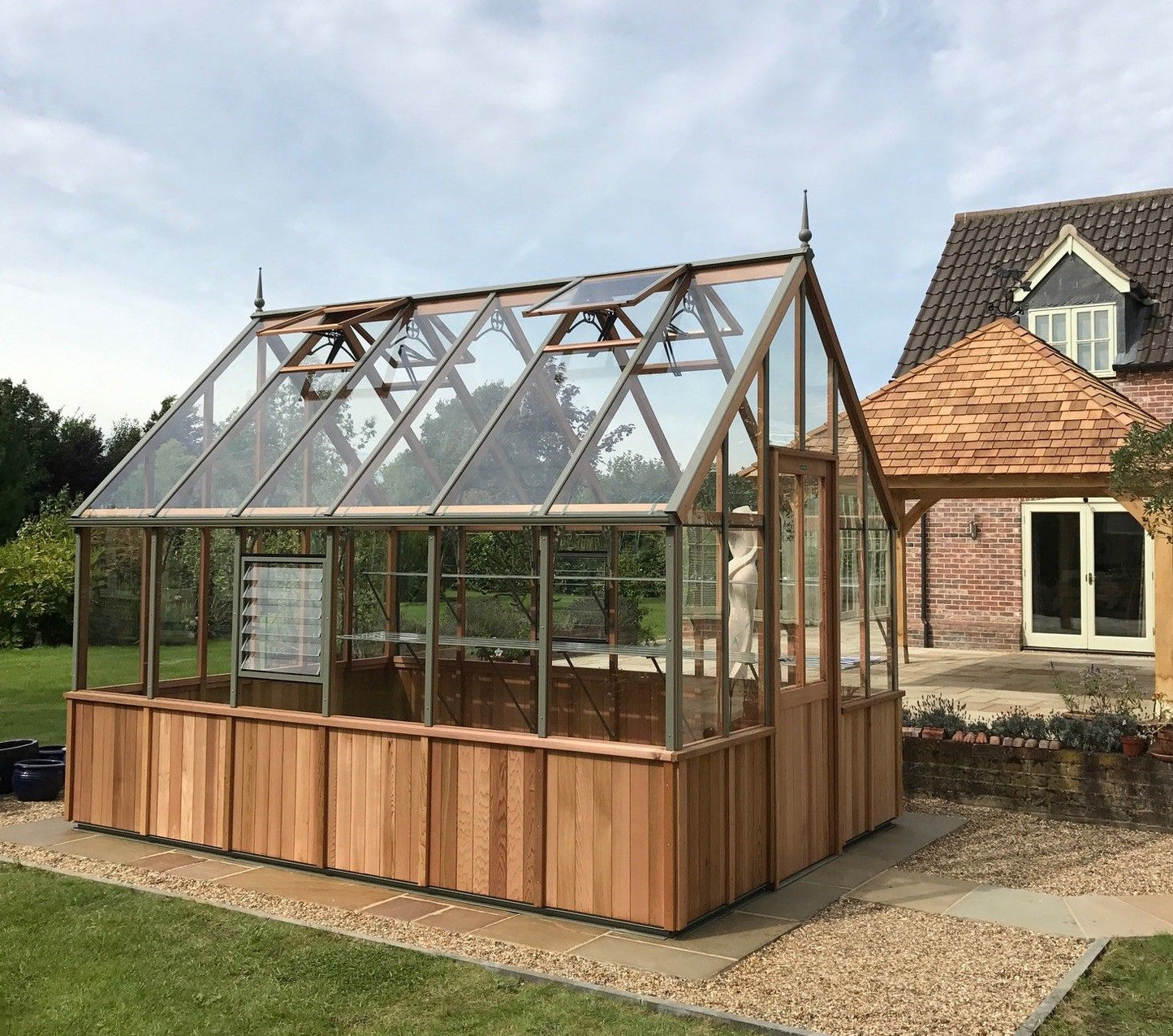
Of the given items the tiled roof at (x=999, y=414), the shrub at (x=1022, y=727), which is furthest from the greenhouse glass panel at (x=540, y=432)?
the tiled roof at (x=999, y=414)

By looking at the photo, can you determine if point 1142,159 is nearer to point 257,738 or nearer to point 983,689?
point 983,689

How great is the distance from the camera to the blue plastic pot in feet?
30.0

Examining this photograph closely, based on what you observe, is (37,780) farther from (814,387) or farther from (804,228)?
(804,228)

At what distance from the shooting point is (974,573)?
1897cm

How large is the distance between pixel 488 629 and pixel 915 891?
10.4ft

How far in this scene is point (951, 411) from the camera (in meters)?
14.0

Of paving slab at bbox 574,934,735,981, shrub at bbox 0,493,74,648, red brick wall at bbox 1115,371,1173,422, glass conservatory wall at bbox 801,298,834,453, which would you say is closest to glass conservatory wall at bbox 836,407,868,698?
glass conservatory wall at bbox 801,298,834,453

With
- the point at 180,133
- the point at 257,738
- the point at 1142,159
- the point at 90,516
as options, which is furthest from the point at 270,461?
the point at 1142,159

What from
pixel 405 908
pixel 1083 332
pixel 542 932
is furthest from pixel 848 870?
pixel 1083 332

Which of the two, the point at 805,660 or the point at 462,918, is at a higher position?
the point at 805,660

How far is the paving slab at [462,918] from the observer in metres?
5.98

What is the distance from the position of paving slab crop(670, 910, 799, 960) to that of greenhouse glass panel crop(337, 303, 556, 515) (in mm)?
2779

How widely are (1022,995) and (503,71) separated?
26.0 ft

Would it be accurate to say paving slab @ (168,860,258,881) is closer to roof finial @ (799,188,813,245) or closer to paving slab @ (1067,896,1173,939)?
paving slab @ (1067,896,1173,939)
